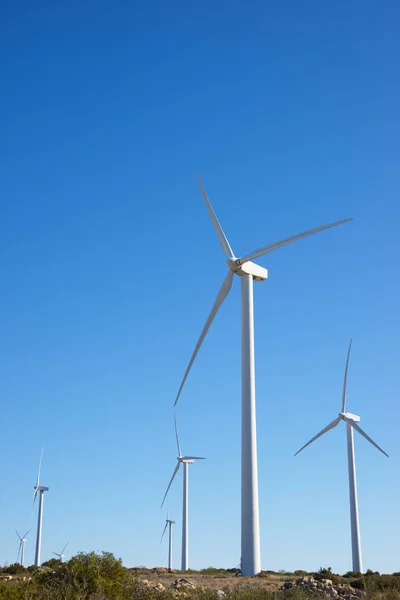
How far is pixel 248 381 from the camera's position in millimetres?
44094

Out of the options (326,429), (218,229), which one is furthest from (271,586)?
(326,429)

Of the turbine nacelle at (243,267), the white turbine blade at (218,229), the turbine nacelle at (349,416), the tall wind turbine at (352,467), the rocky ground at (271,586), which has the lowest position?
the rocky ground at (271,586)

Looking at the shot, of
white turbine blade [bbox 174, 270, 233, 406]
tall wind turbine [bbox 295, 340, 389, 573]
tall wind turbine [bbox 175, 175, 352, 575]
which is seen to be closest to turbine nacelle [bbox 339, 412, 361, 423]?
tall wind turbine [bbox 295, 340, 389, 573]

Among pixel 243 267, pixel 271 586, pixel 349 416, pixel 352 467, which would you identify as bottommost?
pixel 271 586

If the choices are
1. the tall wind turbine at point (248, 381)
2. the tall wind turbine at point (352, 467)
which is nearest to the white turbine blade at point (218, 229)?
the tall wind turbine at point (248, 381)

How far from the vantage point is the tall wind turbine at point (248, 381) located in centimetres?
4169

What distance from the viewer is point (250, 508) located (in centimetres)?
4184

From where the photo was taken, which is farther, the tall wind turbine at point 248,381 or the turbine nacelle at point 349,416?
the turbine nacelle at point 349,416

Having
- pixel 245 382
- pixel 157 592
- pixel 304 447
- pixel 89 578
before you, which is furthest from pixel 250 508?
pixel 304 447

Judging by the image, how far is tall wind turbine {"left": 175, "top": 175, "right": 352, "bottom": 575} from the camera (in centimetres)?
4169

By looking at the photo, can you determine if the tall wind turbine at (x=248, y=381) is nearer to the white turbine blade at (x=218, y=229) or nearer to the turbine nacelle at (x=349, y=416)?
the white turbine blade at (x=218, y=229)

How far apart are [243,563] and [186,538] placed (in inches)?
1550

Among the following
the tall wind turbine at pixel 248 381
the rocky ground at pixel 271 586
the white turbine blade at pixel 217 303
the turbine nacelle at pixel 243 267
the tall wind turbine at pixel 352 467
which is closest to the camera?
the rocky ground at pixel 271 586

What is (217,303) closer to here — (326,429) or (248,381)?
(248,381)
